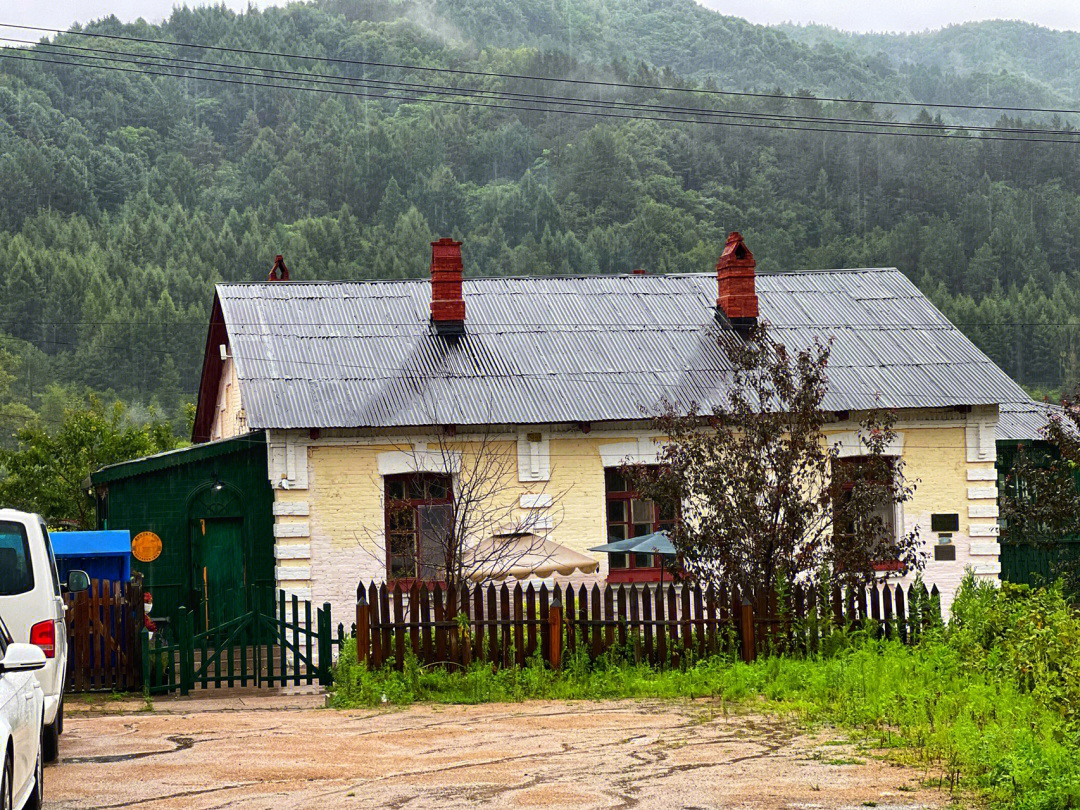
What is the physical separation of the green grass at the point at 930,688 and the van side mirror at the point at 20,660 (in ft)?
16.6

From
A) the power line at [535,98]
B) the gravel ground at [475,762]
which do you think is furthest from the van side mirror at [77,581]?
the power line at [535,98]

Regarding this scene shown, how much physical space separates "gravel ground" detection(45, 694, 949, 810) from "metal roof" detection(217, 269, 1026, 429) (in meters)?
7.95

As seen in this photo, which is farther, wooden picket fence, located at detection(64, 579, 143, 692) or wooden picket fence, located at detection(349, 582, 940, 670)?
wooden picket fence, located at detection(64, 579, 143, 692)

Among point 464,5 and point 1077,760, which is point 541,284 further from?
point 464,5

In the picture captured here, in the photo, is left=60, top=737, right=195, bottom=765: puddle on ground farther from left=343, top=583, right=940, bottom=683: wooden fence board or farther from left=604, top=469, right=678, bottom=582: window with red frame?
left=604, top=469, right=678, bottom=582: window with red frame

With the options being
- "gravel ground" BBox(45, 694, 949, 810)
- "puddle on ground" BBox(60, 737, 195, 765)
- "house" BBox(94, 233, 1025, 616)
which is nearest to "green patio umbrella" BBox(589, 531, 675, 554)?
"house" BBox(94, 233, 1025, 616)

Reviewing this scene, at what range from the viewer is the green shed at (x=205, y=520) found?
772 inches

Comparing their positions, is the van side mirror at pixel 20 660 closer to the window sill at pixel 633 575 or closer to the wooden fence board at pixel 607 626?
the wooden fence board at pixel 607 626

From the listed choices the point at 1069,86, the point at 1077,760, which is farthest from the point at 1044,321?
the point at 1069,86

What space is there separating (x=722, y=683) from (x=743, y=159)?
8685 centimetres

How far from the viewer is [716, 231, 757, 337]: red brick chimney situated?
22891 mm

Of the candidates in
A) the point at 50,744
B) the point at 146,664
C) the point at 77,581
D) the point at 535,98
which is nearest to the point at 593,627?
the point at 146,664

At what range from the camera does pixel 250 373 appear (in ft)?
65.8

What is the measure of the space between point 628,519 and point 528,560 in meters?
2.46
